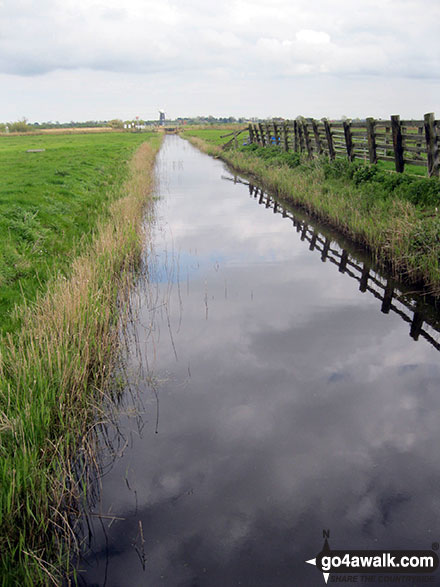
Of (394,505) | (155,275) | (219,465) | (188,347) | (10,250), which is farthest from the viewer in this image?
(155,275)

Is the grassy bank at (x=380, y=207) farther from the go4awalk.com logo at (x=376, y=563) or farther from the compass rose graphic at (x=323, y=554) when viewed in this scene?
the compass rose graphic at (x=323, y=554)

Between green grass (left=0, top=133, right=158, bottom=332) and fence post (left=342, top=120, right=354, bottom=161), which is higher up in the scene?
fence post (left=342, top=120, right=354, bottom=161)

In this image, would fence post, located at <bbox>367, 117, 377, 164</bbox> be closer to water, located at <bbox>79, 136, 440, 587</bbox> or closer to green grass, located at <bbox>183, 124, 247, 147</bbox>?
water, located at <bbox>79, 136, 440, 587</bbox>

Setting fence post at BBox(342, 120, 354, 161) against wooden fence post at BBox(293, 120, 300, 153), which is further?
wooden fence post at BBox(293, 120, 300, 153)

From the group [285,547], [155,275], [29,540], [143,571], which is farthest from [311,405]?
[155,275]

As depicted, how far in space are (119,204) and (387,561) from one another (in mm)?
12381

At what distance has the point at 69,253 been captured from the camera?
10156 mm

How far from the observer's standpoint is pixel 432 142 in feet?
39.8

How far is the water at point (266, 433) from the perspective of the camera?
363 cm

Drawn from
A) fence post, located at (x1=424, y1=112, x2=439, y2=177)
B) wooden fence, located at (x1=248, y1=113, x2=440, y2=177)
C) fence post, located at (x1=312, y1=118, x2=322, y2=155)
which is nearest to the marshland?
fence post, located at (x1=424, y1=112, x2=439, y2=177)

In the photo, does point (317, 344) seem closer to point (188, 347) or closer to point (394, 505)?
point (188, 347)

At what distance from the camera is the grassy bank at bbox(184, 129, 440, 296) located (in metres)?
8.86

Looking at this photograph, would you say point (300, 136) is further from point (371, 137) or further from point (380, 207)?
point (380, 207)

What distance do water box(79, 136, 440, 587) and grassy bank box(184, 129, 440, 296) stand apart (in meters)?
0.65
